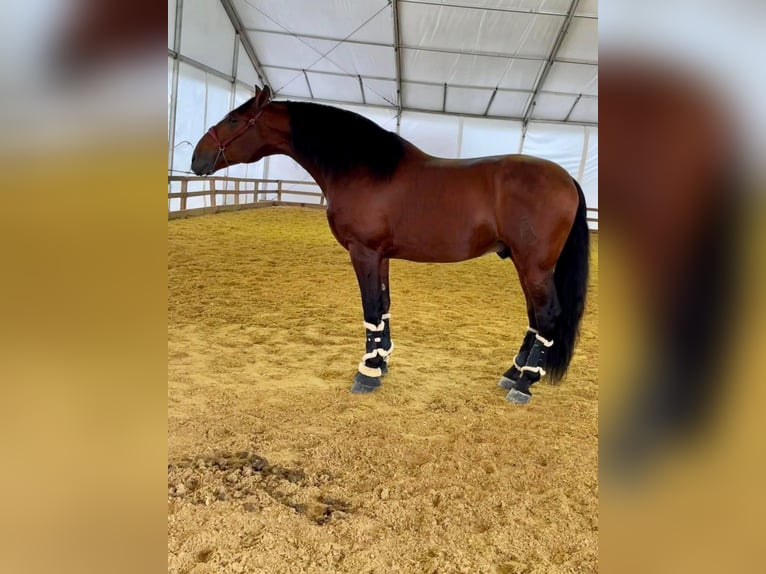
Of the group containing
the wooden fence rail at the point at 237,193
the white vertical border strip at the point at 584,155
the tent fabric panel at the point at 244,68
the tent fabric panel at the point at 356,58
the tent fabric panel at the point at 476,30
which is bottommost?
the wooden fence rail at the point at 237,193

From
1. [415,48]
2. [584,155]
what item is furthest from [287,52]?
[584,155]

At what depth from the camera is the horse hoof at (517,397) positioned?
2.82 m

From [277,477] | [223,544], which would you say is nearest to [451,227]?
[277,477]

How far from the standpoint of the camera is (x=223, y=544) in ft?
4.98

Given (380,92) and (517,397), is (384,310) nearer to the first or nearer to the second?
(517,397)

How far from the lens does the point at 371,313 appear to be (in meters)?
3.00

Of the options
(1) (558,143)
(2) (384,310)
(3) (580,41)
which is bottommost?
(2) (384,310)

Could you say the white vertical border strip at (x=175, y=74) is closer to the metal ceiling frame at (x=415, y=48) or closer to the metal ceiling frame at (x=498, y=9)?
the metal ceiling frame at (x=415, y=48)

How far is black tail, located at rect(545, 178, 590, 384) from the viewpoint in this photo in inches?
113

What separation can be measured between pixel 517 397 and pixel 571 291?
0.69 metres

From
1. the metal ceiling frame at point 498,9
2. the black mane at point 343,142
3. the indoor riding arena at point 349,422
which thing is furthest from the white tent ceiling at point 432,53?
the black mane at point 343,142
